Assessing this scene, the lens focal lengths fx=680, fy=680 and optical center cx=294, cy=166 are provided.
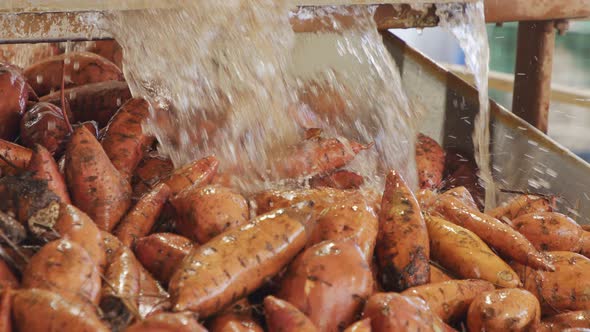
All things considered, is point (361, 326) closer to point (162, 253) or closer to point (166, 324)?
point (166, 324)

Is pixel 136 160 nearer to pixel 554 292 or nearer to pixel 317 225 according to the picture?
pixel 317 225

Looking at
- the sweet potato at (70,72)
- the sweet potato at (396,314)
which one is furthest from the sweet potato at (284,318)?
the sweet potato at (70,72)

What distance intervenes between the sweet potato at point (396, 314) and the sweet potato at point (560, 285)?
1.37ft

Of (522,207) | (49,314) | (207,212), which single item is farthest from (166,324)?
(522,207)

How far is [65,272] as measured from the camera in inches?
41.5

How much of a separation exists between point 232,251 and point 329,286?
178mm

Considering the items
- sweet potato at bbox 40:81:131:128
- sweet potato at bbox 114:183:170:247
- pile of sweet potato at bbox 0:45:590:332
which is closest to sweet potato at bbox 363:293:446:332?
pile of sweet potato at bbox 0:45:590:332

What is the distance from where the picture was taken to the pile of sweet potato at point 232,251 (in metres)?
1.08

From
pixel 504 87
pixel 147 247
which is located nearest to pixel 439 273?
pixel 147 247

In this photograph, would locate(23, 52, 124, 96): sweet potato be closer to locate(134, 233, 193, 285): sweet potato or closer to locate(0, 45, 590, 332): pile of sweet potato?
locate(0, 45, 590, 332): pile of sweet potato

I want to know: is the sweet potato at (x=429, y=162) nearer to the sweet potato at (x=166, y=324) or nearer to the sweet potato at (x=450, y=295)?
the sweet potato at (x=450, y=295)

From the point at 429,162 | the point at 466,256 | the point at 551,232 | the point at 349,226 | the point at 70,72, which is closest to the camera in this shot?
the point at 349,226

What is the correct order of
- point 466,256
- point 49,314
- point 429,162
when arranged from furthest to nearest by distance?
point 429,162 < point 466,256 < point 49,314

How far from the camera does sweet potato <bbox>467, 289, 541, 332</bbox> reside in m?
1.28
